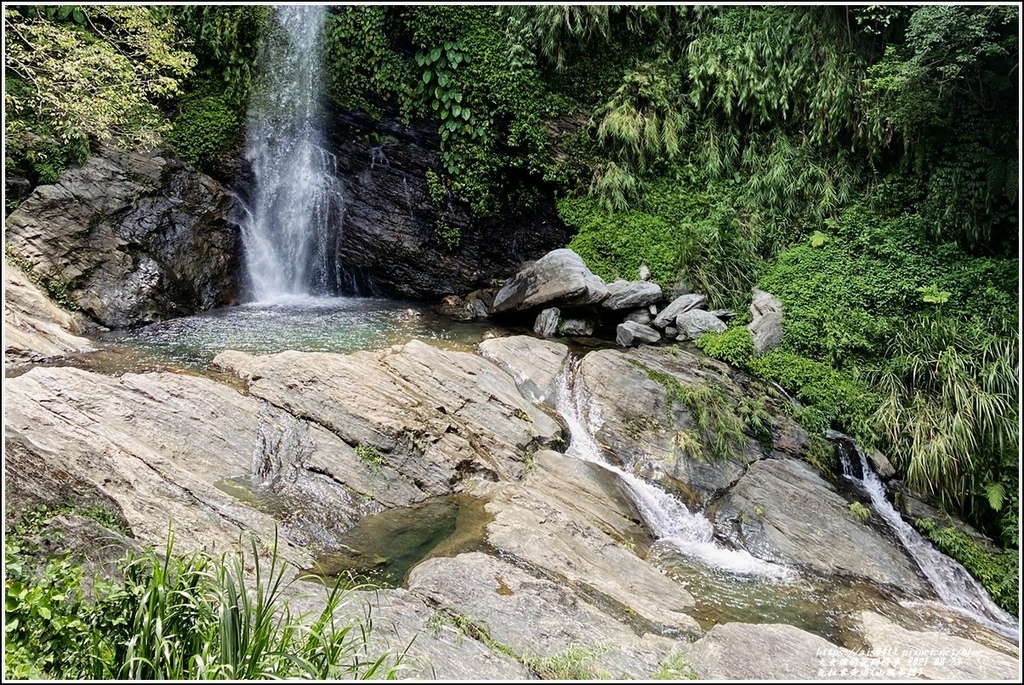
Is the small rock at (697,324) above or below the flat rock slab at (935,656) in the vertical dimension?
above

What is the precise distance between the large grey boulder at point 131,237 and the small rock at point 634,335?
20.5ft

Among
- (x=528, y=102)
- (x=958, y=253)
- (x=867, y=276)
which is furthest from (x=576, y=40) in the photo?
(x=958, y=253)

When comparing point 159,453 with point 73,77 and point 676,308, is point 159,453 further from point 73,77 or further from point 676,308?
point 676,308

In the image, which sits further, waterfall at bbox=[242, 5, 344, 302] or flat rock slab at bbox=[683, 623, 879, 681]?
waterfall at bbox=[242, 5, 344, 302]

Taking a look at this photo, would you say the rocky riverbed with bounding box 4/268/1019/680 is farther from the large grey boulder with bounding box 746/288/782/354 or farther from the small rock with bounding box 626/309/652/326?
the small rock with bounding box 626/309/652/326

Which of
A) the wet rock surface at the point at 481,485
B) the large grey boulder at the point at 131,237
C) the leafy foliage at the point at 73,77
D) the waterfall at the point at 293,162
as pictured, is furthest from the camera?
the waterfall at the point at 293,162

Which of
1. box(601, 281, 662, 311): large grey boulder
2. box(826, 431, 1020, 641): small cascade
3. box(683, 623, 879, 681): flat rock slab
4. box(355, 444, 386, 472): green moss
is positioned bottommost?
box(826, 431, 1020, 641): small cascade

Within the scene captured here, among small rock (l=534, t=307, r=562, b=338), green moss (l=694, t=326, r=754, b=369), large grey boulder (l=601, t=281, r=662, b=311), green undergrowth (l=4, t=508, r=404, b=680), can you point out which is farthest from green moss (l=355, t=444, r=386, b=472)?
green moss (l=694, t=326, r=754, b=369)

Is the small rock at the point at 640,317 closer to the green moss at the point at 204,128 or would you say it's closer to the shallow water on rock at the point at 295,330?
the shallow water on rock at the point at 295,330

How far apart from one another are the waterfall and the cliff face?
13.5 inches

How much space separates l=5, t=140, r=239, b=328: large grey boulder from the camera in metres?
7.77

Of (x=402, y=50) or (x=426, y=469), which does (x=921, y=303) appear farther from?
(x=402, y=50)

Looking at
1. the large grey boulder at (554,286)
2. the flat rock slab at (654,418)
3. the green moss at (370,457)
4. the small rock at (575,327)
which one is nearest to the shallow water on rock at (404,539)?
the green moss at (370,457)

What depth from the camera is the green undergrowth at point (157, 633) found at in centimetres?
239
